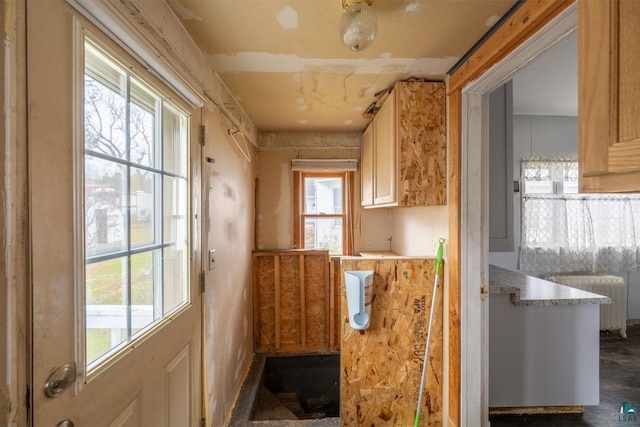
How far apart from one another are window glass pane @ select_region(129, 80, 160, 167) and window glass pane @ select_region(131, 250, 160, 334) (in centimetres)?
38

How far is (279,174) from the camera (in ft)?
10.5

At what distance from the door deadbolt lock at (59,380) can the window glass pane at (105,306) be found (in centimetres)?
9

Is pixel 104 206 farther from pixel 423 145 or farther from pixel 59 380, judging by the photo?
pixel 423 145

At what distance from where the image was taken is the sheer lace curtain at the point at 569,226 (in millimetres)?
3438

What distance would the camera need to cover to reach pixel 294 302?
305 centimetres

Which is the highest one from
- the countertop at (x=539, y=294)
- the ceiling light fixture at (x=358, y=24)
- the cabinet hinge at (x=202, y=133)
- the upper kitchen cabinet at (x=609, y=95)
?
the ceiling light fixture at (x=358, y=24)

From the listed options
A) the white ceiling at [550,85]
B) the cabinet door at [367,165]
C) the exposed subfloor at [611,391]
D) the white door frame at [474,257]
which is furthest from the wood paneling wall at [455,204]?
the cabinet door at [367,165]

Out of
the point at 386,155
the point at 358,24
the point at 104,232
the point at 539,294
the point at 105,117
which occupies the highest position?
the point at 358,24

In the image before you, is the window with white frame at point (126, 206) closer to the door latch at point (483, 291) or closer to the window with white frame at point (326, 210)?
the door latch at point (483, 291)

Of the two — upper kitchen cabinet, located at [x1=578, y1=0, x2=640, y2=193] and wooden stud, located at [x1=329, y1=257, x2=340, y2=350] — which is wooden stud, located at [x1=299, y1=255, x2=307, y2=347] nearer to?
wooden stud, located at [x1=329, y1=257, x2=340, y2=350]

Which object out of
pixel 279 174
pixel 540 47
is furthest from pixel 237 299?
pixel 540 47

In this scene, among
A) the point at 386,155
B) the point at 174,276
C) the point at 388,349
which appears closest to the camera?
the point at 174,276

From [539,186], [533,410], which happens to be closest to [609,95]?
[533,410]

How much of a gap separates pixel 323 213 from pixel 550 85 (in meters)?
2.59
